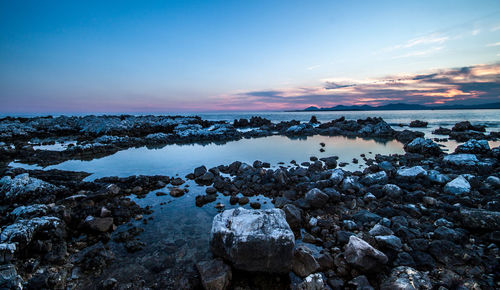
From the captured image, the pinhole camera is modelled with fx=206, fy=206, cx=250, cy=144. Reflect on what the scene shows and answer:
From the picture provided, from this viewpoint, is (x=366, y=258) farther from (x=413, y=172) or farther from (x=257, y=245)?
(x=413, y=172)

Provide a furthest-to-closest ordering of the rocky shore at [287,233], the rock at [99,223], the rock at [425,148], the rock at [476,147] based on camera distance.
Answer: the rock at [425,148]
the rock at [476,147]
the rock at [99,223]
the rocky shore at [287,233]

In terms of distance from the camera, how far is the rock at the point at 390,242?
15.5ft

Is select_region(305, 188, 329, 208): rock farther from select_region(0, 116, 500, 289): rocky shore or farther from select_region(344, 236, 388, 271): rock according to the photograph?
select_region(344, 236, 388, 271): rock

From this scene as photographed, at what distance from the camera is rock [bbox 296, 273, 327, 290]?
12.7ft

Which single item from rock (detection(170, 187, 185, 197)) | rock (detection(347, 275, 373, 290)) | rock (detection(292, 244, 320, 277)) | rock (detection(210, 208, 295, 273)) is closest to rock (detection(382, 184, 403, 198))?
rock (detection(347, 275, 373, 290))

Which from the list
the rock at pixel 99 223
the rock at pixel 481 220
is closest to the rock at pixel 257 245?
the rock at pixel 99 223

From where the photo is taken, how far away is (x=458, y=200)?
6.99 m

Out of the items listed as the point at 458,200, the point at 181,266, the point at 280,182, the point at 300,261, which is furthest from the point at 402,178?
the point at 181,266

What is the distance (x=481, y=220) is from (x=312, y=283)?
16.7 ft

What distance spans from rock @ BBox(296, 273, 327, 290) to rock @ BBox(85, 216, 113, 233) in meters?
5.48

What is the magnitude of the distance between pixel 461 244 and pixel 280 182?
5723 millimetres

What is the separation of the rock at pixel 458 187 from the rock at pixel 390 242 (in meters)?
4.99

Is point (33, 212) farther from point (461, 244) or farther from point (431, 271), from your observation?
point (461, 244)

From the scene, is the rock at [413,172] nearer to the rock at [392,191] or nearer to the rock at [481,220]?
the rock at [392,191]
